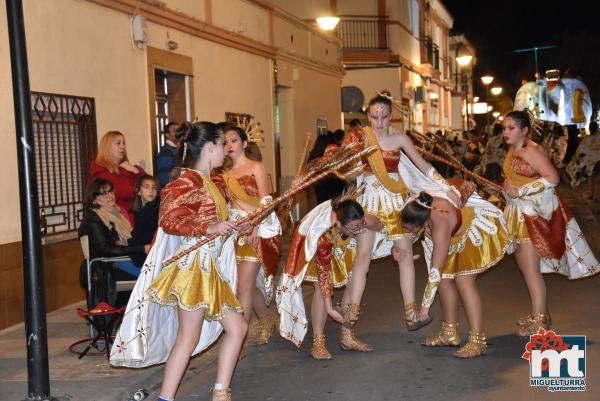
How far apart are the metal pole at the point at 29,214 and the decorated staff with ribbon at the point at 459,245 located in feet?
8.91

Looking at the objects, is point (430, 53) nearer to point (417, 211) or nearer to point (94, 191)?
point (94, 191)

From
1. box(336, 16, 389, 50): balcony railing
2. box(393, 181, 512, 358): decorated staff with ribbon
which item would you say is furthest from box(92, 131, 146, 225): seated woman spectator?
box(336, 16, 389, 50): balcony railing

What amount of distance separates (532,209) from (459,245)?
986 mm

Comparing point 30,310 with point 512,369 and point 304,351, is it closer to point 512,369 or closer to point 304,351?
point 304,351

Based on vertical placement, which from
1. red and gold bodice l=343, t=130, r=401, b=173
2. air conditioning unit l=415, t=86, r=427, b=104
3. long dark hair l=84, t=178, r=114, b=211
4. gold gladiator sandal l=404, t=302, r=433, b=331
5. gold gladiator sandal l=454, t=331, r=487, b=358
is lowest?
gold gladiator sandal l=454, t=331, r=487, b=358

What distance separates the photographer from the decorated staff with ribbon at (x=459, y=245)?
22.5 ft

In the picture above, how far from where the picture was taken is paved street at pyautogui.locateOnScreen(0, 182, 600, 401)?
629 cm

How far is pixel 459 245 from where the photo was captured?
7.15 meters

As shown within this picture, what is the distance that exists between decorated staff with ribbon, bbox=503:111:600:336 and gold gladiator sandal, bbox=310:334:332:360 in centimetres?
179

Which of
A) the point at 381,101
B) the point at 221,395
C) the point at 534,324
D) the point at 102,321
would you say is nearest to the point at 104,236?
the point at 102,321

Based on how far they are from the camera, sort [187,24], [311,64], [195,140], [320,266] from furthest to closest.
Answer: [311,64] < [187,24] < [320,266] < [195,140]

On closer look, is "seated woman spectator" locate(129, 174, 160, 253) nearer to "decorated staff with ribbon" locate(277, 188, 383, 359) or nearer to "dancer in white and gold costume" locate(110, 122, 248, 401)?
"decorated staff with ribbon" locate(277, 188, 383, 359)

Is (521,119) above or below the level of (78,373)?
above

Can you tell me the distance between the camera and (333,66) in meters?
21.7
